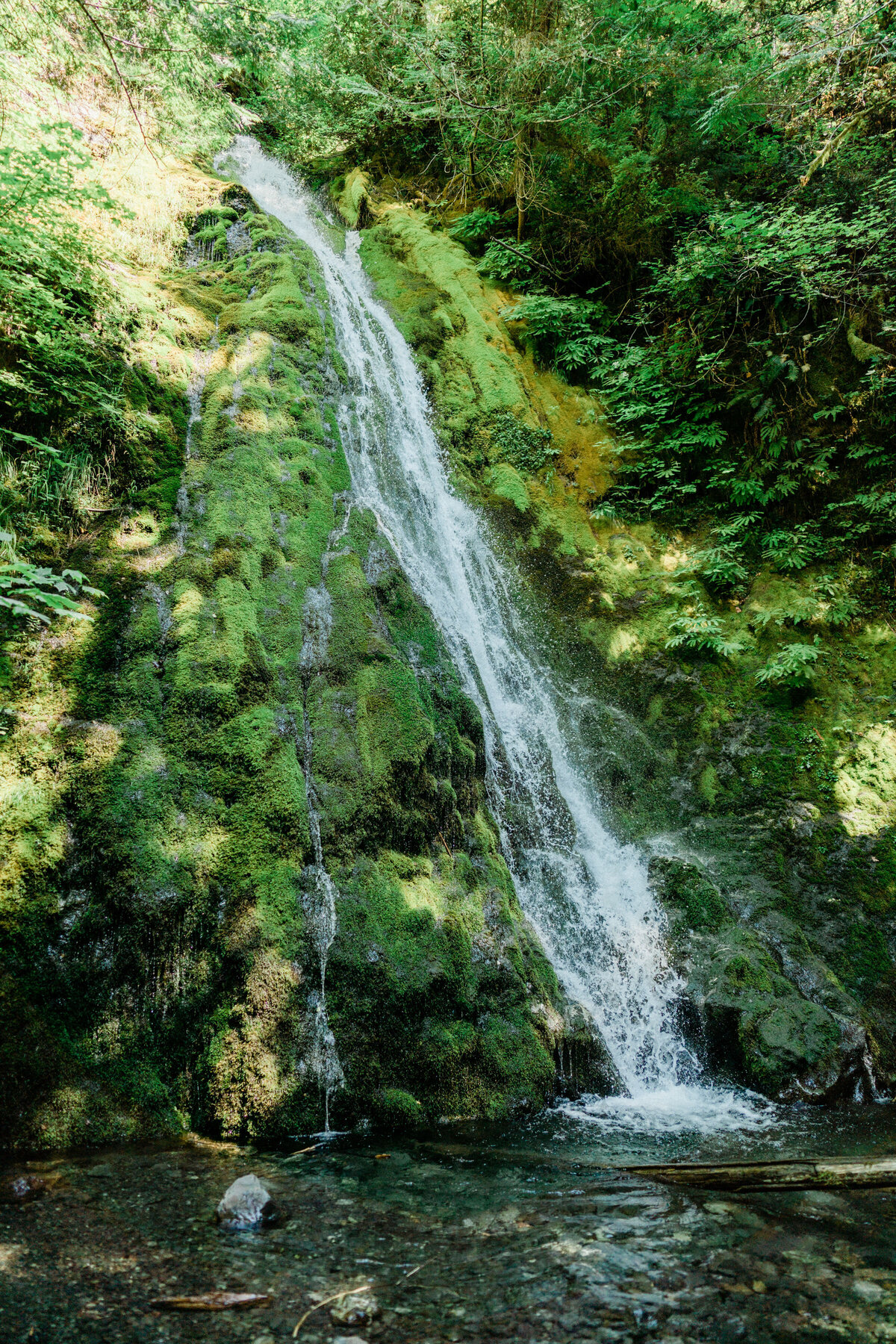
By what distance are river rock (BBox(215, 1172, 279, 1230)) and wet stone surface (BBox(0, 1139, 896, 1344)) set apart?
0.07 meters

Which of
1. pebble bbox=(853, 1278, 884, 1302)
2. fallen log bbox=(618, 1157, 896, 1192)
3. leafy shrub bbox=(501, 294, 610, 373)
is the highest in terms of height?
leafy shrub bbox=(501, 294, 610, 373)

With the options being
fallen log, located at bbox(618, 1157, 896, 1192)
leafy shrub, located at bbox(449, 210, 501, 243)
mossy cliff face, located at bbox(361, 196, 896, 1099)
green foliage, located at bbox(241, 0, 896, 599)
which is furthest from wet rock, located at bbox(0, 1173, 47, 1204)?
leafy shrub, located at bbox(449, 210, 501, 243)

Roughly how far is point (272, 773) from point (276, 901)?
92cm

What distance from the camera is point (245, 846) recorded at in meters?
4.55

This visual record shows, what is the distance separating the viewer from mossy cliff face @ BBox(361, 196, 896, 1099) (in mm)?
5820

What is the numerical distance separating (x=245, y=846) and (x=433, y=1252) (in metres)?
2.55

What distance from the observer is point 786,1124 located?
4.73 meters

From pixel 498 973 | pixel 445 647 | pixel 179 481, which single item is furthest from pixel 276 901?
pixel 179 481

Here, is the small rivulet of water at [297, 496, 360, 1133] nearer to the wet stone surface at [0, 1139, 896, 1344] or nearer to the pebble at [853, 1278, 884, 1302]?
the wet stone surface at [0, 1139, 896, 1344]

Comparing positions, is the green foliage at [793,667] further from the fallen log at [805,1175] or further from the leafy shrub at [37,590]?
the leafy shrub at [37,590]

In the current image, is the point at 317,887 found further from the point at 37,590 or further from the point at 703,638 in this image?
the point at 703,638

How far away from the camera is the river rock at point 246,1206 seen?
2854mm

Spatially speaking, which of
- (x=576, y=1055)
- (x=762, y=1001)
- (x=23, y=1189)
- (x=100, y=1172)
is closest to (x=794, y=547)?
(x=762, y=1001)

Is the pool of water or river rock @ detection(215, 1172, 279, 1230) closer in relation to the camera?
the pool of water
